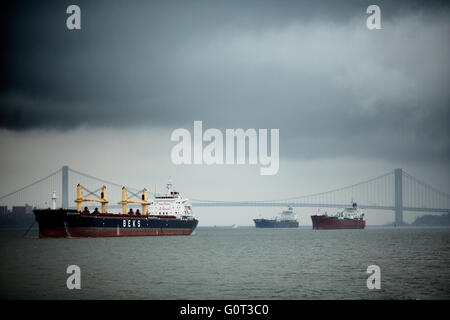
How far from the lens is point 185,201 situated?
103 metres

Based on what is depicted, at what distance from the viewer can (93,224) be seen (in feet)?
247

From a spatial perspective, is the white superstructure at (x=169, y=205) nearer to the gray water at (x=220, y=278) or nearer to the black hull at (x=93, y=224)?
the black hull at (x=93, y=224)

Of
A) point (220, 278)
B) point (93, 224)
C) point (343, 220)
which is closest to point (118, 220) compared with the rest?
point (93, 224)

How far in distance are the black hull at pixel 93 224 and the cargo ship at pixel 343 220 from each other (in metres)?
69.9

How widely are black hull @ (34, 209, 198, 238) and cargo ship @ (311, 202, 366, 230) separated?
69940 millimetres

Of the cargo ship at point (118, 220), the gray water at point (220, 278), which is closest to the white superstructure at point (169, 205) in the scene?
the cargo ship at point (118, 220)

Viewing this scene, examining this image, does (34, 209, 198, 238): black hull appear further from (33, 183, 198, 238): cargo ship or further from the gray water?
the gray water

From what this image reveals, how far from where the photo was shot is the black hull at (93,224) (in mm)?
71500

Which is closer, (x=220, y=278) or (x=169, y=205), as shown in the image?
(x=220, y=278)

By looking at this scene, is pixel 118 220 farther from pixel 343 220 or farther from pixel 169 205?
pixel 343 220

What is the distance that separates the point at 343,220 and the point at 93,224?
9249 cm

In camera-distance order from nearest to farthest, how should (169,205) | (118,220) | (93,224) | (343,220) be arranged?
Result: (93,224)
(118,220)
(169,205)
(343,220)

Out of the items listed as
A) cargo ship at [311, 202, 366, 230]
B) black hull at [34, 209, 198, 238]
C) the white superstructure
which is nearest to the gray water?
black hull at [34, 209, 198, 238]
